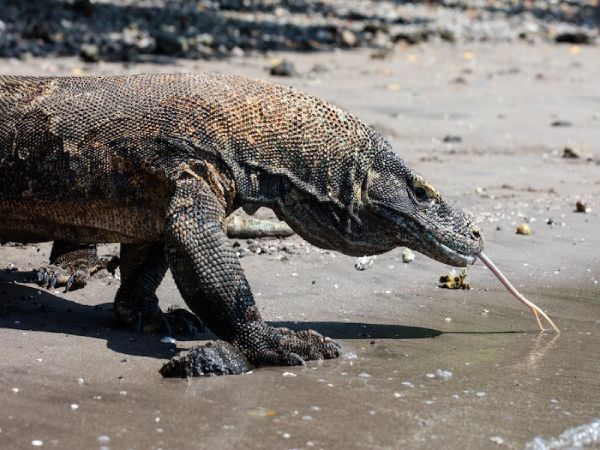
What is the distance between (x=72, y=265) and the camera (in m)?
6.40

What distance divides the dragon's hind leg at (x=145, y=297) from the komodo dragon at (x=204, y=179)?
0.04 ft

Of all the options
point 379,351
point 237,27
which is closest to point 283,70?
point 237,27

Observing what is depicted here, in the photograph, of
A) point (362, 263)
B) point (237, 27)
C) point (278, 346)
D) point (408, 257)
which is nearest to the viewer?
point (278, 346)

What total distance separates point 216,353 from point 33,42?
9.19m

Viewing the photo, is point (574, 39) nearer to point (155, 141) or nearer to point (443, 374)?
point (443, 374)

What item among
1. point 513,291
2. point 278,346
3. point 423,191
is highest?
point 423,191

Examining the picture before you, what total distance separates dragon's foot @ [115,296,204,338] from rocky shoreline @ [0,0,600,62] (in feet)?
24.1

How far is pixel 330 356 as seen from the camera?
206 inches

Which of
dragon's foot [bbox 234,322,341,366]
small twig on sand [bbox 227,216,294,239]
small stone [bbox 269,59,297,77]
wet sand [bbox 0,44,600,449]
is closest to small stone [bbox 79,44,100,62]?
small stone [bbox 269,59,297,77]

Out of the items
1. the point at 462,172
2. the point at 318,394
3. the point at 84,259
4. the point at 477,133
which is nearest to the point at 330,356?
the point at 318,394

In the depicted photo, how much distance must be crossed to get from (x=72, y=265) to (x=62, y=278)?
15cm

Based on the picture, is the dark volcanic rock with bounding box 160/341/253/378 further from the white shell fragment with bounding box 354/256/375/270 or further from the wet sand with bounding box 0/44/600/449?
the white shell fragment with bounding box 354/256/375/270

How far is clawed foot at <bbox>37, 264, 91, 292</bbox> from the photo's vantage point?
6230 millimetres

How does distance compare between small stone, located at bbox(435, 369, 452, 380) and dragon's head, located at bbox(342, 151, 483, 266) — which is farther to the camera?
dragon's head, located at bbox(342, 151, 483, 266)
